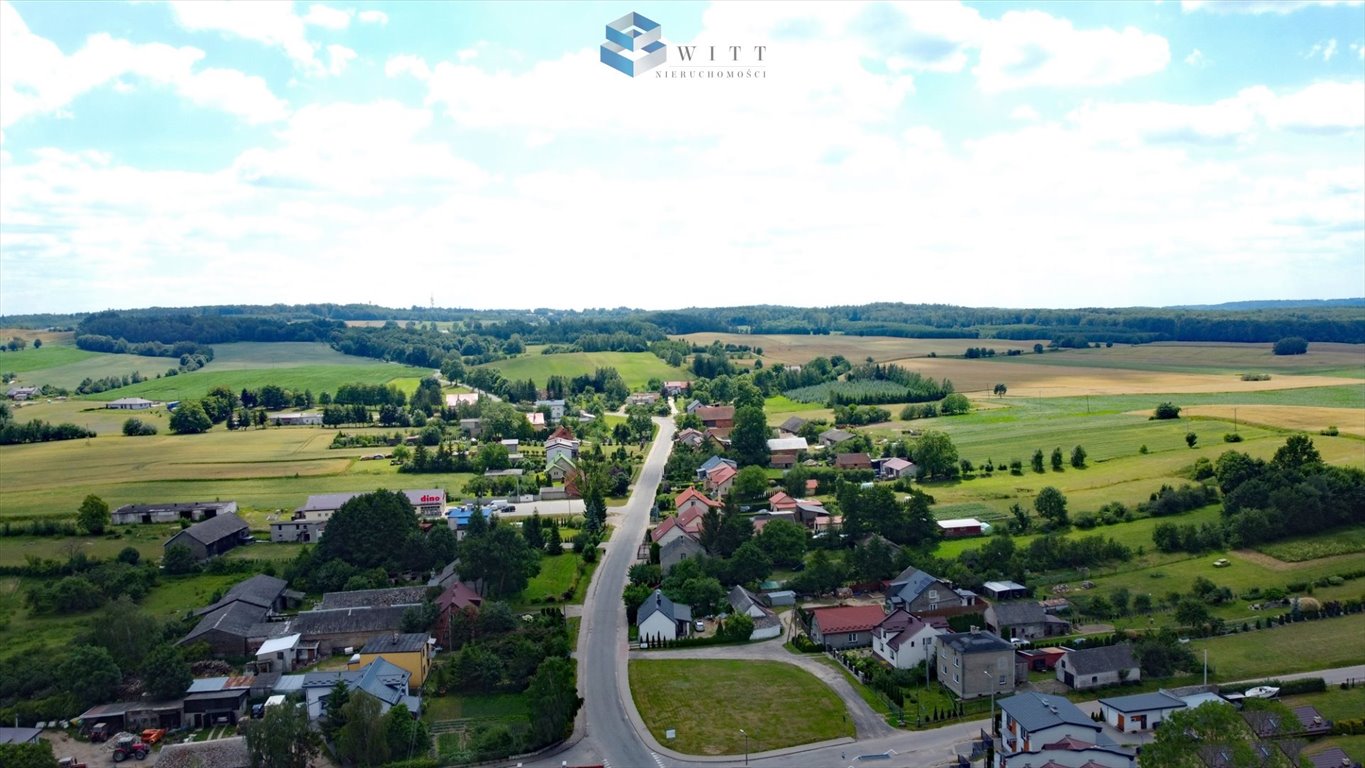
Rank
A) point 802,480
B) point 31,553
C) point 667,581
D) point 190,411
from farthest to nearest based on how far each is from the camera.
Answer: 1. point 190,411
2. point 802,480
3. point 31,553
4. point 667,581

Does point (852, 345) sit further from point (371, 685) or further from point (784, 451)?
point (371, 685)

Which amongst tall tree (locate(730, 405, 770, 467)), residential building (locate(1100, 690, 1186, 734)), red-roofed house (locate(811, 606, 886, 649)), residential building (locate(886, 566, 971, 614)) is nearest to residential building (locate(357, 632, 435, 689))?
red-roofed house (locate(811, 606, 886, 649))

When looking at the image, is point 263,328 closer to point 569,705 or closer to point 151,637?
point 151,637

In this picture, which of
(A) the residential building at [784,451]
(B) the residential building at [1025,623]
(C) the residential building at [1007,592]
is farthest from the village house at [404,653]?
(A) the residential building at [784,451]

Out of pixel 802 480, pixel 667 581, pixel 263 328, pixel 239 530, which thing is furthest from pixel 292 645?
pixel 263 328

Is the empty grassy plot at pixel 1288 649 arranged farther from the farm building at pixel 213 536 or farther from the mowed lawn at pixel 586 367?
the mowed lawn at pixel 586 367

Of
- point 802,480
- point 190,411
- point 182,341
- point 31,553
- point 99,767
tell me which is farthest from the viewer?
point 182,341
